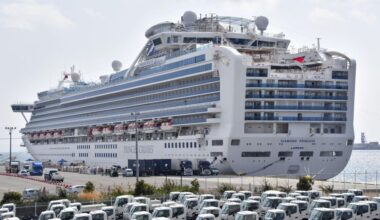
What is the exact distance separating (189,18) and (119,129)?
1915 cm

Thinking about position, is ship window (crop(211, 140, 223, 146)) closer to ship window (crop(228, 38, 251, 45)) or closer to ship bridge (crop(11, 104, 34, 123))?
ship window (crop(228, 38, 251, 45))

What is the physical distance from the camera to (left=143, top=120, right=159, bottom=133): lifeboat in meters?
75.7

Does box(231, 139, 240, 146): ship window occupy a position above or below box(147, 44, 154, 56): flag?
below

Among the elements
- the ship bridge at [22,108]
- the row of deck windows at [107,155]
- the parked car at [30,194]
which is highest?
the ship bridge at [22,108]

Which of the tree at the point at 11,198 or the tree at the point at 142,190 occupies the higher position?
the tree at the point at 142,190

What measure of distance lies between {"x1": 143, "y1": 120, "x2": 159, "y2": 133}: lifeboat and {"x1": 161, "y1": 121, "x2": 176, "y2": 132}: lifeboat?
8.05 feet

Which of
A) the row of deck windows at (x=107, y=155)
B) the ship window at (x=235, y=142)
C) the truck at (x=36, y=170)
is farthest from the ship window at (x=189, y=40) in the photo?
the truck at (x=36, y=170)

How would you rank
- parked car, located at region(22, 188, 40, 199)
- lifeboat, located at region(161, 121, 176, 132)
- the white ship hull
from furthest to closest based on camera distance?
lifeboat, located at region(161, 121, 176, 132) < the white ship hull < parked car, located at region(22, 188, 40, 199)

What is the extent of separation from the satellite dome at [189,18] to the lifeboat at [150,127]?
583 inches

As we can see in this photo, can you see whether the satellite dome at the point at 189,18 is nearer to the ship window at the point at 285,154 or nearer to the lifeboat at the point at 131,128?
the lifeboat at the point at 131,128

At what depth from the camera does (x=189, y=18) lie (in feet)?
267

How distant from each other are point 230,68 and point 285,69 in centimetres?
723

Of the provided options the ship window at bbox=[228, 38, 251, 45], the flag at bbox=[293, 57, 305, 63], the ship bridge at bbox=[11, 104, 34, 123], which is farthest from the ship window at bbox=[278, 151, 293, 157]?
the ship bridge at bbox=[11, 104, 34, 123]

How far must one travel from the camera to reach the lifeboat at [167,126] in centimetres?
7162
